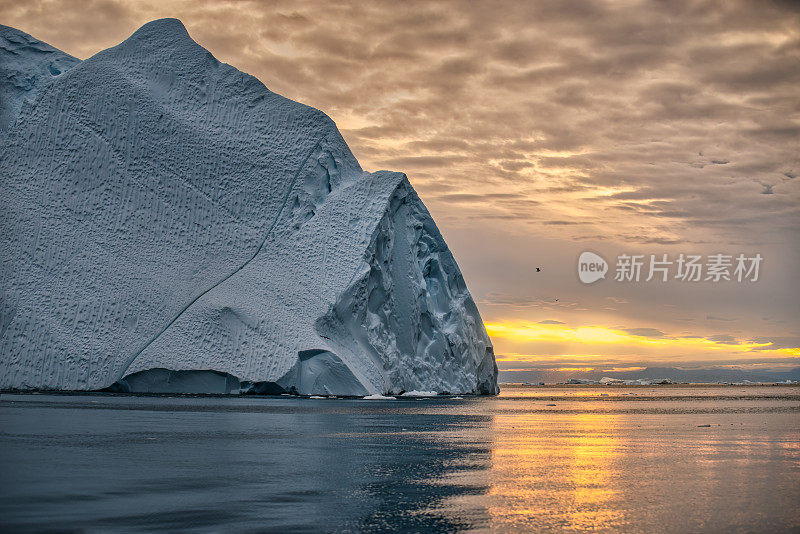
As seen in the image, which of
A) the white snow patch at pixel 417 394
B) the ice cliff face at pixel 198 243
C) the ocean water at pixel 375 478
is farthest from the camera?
the white snow patch at pixel 417 394

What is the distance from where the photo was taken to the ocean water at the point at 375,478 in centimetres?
719

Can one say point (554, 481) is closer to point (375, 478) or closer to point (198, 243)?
point (375, 478)

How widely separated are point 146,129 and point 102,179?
3354 mm

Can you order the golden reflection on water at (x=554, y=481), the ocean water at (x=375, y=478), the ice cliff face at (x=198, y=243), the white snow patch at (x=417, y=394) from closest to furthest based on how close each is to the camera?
the ocean water at (x=375, y=478)
the golden reflection on water at (x=554, y=481)
the ice cliff face at (x=198, y=243)
the white snow patch at (x=417, y=394)

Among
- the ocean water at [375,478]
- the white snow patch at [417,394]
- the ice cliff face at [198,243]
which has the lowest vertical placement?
the ocean water at [375,478]

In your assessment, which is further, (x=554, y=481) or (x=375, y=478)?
(x=554, y=481)

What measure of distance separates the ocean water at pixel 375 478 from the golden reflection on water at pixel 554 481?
0.03 meters

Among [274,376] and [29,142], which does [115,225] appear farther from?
[274,376]

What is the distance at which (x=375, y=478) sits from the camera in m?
10.1

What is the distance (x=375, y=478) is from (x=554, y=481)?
229cm

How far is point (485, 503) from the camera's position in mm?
8242

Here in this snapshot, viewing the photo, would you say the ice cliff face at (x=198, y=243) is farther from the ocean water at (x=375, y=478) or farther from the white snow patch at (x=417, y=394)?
the ocean water at (x=375, y=478)

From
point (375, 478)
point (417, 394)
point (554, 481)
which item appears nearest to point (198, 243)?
point (417, 394)

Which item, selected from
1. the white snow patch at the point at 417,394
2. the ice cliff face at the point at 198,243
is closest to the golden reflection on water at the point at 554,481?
the ice cliff face at the point at 198,243
